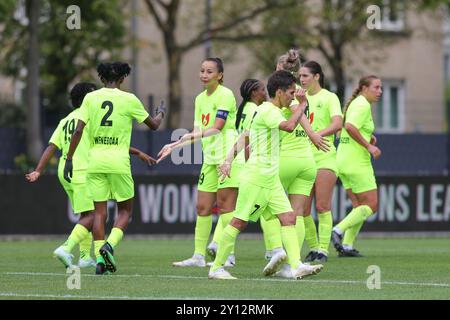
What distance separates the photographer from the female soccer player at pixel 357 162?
16.2 meters

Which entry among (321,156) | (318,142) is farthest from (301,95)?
(321,156)

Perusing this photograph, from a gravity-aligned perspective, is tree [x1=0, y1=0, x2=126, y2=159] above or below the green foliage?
above

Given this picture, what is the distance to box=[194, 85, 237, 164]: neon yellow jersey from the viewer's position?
47.3 feet

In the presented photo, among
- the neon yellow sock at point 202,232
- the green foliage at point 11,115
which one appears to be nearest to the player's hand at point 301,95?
the neon yellow sock at point 202,232

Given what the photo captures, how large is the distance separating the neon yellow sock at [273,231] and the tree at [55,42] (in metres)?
10.6

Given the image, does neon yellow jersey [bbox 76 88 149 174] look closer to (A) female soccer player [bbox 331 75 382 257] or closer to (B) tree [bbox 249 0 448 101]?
(A) female soccer player [bbox 331 75 382 257]

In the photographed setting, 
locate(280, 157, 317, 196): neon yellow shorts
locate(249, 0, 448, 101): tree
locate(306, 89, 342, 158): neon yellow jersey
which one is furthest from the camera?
locate(249, 0, 448, 101): tree

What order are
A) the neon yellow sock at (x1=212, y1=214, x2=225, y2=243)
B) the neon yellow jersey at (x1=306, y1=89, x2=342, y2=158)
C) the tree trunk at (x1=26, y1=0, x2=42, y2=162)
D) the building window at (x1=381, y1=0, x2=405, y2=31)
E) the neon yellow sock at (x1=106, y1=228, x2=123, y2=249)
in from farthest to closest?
the building window at (x1=381, y1=0, x2=405, y2=31)
the tree trunk at (x1=26, y1=0, x2=42, y2=162)
the neon yellow jersey at (x1=306, y1=89, x2=342, y2=158)
the neon yellow sock at (x1=212, y1=214, x2=225, y2=243)
the neon yellow sock at (x1=106, y1=228, x2=123, y2=249)

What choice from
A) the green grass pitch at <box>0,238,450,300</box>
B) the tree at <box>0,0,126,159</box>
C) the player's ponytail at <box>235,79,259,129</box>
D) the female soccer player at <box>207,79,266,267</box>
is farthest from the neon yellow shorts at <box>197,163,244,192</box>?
the tree at <box>0,0,126,159</box>

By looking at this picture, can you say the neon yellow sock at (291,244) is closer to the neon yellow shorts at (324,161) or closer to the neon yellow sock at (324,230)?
the neon yellow sock at (324,230)

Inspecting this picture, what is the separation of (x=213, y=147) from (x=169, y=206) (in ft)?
28.7

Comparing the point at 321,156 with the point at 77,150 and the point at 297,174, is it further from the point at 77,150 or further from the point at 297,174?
the point at 77,150

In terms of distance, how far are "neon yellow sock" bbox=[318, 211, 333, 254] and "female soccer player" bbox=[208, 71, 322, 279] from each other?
9.48 feet

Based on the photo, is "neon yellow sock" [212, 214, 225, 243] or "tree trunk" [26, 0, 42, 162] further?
"tree trunk" [26, 0, 42, 162]
